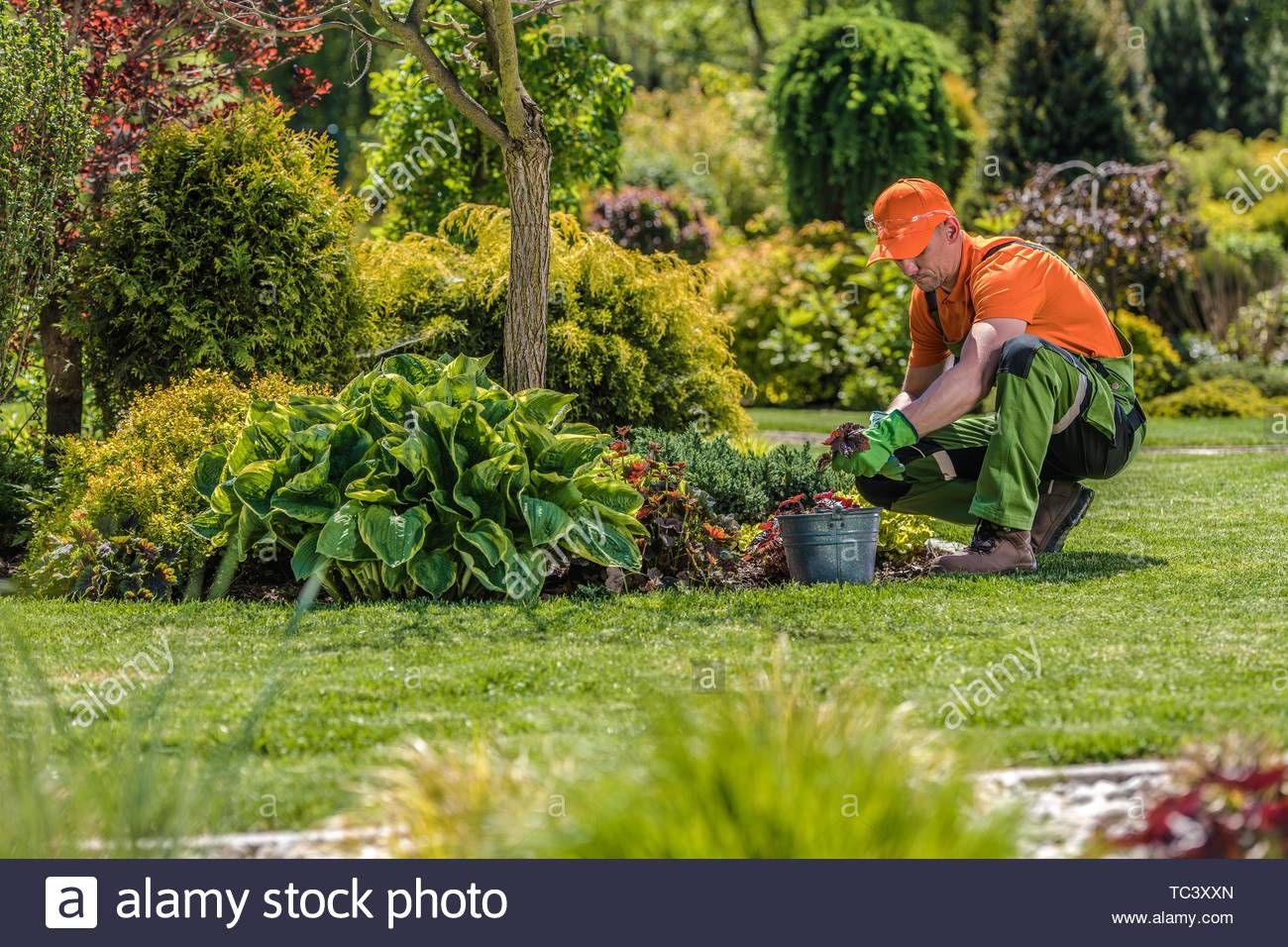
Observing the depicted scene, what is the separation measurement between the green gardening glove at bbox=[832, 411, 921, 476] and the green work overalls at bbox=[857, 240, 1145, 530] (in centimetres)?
42

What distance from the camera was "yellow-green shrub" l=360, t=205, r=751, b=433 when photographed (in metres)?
8.02

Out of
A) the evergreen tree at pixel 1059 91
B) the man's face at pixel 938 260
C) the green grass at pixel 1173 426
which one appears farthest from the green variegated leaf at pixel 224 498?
the evergreen tree at pixel 1059 91

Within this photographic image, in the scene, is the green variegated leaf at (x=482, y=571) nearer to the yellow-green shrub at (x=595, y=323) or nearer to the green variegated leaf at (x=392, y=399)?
the green variegated leaf at (x=392, y=399)

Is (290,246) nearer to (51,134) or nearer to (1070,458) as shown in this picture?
(51,134)

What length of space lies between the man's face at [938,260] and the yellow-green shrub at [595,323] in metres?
2.40

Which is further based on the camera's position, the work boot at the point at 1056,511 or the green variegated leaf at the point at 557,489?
the work boot at the point at 1056,511

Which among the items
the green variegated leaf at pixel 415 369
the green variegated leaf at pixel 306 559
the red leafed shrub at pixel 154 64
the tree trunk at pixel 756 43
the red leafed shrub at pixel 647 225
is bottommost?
the green variegated leaf at pixel 306 559

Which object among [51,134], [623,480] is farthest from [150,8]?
[623,480]

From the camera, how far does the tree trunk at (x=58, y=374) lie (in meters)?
7.73

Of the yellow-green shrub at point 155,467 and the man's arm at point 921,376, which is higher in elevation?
the man's arm at point 921,376

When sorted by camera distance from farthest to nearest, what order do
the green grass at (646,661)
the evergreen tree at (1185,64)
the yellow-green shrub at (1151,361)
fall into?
1. the evergreen tree at (1185,64)
2. the yellow-green shrub at (1151,361)
3. the green grass at (646,661)

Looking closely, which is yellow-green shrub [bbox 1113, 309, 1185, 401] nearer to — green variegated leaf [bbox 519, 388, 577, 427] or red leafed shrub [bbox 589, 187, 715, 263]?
red leafed shrub [bbox 589, 187, 715, 263]

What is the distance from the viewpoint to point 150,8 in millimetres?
7844

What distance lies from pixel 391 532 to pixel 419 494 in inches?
10.3
